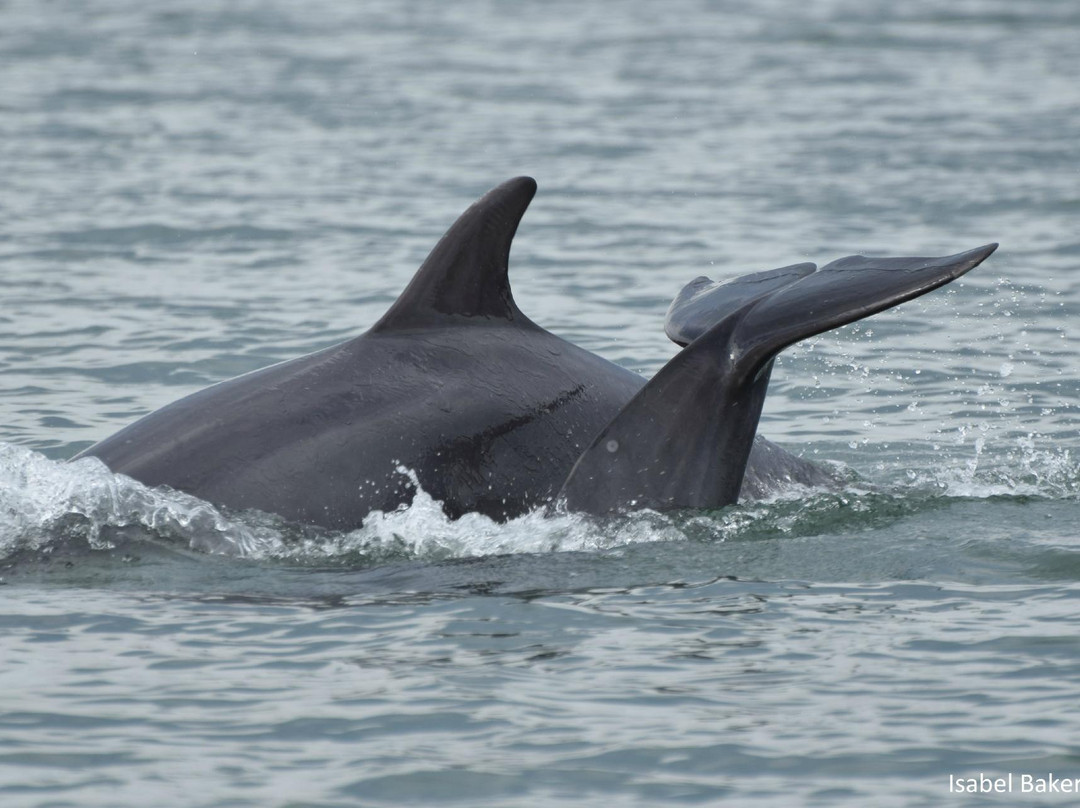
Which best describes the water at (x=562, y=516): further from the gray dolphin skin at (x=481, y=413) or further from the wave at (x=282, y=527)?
the gray dolphin skin at (x=481, y=413)

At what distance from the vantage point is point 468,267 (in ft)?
32.9

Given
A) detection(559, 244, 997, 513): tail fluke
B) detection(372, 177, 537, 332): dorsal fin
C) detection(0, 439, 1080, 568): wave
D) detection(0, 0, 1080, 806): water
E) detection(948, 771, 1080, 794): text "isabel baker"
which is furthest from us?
Answer: detection(372, 177, 537, 332): dorsal fin

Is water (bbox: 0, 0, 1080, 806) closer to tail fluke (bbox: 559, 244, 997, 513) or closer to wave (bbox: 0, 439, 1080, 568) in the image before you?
wave (bbox: 0, 439, 1080, 568)

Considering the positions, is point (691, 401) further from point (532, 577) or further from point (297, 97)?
point (297, 97)

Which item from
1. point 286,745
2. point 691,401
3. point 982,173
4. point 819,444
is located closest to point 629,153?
point 982,173

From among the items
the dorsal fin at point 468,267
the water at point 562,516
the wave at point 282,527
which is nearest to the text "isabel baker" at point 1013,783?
the water at point 562,516

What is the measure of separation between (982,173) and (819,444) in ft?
37.8

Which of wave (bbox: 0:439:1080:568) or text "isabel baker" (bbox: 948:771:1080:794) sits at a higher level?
wave (bbox: 0:439:1080:568)

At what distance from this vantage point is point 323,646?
335 inches

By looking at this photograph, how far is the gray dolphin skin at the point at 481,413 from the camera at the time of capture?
9.52 meters

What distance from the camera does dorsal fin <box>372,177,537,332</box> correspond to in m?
10.0

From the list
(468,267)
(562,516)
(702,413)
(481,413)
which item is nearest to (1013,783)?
(702,413)

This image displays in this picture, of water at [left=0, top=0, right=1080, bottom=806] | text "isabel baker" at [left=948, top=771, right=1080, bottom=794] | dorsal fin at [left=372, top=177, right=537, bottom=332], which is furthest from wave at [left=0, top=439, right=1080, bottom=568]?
text "isabel baker" at [left=948, top=771, right=1080, bottom=794]

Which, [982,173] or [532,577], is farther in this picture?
[982,173]
